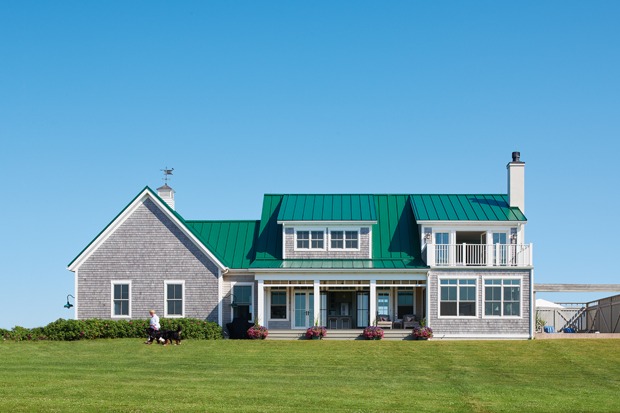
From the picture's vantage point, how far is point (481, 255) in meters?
41.2

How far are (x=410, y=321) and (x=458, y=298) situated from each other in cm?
233

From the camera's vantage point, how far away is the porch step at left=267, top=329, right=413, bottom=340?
40062 mm

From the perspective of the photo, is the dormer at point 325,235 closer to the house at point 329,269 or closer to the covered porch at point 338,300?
the house at point 329,269

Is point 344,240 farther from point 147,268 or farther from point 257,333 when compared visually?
point 147,268

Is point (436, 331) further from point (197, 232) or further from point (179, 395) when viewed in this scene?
point (179, 395)

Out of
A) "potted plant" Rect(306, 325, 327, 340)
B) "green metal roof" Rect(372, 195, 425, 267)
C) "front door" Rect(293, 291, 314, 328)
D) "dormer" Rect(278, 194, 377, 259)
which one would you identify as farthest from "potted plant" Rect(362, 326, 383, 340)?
"dormer" Rect(278, 194, 377, 259)

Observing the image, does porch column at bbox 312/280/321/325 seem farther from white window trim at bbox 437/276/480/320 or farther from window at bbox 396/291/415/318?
white window trim at bbox 437/276/480/320

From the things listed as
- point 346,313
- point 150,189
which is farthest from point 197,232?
point 346,313

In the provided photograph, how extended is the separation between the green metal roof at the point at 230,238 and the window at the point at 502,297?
34.5 ft

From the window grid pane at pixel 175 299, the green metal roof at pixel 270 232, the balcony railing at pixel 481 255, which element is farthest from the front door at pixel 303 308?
the balcony railing at pixel 481 255

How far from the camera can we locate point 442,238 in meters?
42.6

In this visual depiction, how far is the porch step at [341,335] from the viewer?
4006 centimetres

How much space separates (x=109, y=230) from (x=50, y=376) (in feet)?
48.9

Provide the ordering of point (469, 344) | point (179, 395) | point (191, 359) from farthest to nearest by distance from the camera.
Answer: point (469, 344)
point (191, 359)
point (179, 395)
